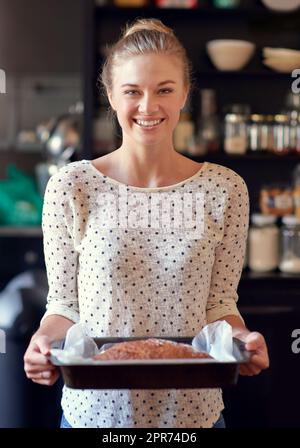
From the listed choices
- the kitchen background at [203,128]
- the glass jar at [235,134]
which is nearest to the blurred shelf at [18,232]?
the kitchen background at [203,128]

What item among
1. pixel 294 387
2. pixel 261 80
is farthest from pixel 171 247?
pixel 261 80

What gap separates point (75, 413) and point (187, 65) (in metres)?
0.44

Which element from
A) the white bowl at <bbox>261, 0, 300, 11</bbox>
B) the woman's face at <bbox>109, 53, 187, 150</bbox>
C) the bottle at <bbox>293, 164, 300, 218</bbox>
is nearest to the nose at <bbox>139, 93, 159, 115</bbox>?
the woman's face at <bbox>109, 53, 187, 150</bbox>

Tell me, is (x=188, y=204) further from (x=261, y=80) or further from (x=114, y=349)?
(x=261, y=80)

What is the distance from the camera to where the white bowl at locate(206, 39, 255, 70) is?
251 centimetres

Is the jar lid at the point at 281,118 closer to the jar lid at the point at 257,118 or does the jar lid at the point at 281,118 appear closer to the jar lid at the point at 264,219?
the jar lid at the point at 257,118

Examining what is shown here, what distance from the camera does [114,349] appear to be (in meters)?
0.91

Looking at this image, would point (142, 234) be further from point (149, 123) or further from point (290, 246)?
point (290, 246)

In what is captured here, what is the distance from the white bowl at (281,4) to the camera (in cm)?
254

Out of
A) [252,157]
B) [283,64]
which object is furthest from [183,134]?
[283,64]

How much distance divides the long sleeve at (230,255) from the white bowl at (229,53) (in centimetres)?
157

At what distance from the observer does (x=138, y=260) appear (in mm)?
971

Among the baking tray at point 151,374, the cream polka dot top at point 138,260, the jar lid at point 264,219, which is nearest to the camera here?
the baking tray at point 151,374

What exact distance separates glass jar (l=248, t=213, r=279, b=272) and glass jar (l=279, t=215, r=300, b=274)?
0.07 feet
